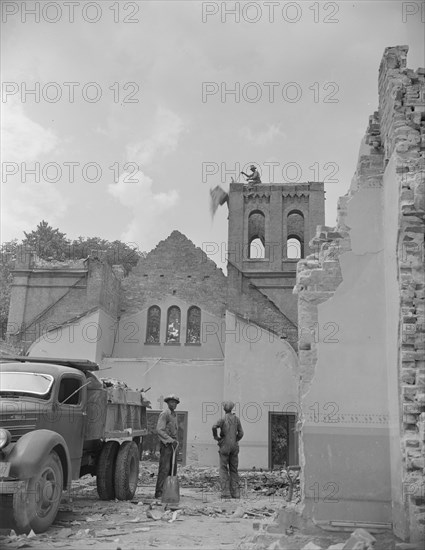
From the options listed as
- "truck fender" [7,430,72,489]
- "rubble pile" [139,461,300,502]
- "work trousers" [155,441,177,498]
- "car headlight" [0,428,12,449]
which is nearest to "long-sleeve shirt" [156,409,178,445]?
"work trousers" [155,441,177,498]

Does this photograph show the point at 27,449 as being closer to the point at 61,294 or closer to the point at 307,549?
the point at 307,549

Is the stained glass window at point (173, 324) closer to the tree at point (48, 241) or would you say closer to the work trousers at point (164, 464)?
the work trousers at point (164, 464)

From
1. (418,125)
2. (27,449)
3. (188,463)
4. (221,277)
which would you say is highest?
(221,277)

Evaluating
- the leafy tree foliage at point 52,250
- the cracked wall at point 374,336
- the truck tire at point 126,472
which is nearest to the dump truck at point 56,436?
the truck tire at point 126,472

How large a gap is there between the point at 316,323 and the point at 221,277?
52.1ft

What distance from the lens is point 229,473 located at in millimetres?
11773

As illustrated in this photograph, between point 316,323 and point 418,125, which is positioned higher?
point 418,125

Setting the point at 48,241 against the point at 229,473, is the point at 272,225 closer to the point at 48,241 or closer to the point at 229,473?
the point at 229,473

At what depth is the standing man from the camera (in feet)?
37.8

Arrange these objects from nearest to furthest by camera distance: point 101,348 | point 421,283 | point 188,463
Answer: point 421,283 < point 188,463 < point 101,348

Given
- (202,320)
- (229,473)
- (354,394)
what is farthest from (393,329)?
(202,320)

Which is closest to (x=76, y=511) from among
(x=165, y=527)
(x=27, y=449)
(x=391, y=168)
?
(x=165, y=527)

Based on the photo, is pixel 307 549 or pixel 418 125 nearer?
pixel 307 549

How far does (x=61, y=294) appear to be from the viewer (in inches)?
931
